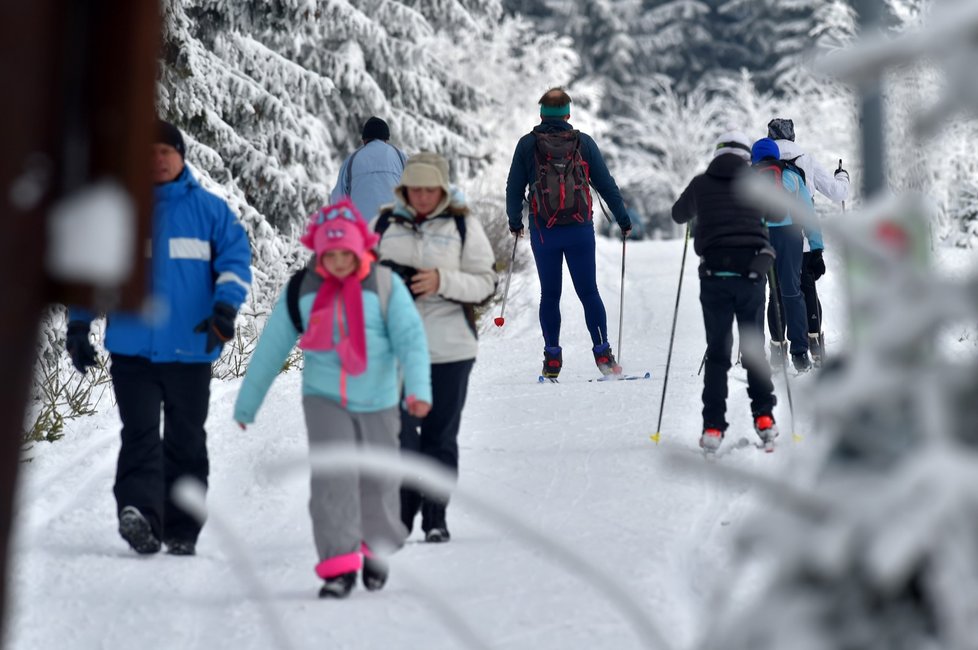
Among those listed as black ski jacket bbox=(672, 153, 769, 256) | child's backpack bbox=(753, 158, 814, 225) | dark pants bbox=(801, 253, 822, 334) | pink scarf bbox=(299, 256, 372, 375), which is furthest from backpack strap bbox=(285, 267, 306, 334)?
dark pants bbox=(801, 253, 822, 334)

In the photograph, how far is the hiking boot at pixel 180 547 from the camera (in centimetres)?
617

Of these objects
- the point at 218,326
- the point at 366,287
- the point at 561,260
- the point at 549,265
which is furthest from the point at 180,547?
the point at 561,260

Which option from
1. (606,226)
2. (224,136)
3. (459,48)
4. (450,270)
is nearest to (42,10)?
(450,270)

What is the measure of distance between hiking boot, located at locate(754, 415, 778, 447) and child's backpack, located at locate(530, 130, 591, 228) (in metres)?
2.61

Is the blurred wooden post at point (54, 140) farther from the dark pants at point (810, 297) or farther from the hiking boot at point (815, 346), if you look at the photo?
the hiking boot at point (815, 346)

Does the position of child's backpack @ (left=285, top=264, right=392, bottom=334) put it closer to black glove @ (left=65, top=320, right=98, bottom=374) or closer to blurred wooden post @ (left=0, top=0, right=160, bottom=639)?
black glove @ (left=65, top=320, right=98, bottom=374)

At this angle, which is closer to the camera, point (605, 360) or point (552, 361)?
point (605, 360)

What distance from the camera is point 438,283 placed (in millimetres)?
6109

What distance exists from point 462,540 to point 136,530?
1.48 metres

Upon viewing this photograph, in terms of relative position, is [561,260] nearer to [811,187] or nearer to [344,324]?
[811,187]

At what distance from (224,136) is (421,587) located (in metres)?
14.4

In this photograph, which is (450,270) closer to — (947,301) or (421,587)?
(421,587)

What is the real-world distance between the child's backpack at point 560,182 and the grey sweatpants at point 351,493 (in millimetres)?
4475

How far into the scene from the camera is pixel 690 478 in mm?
7367
